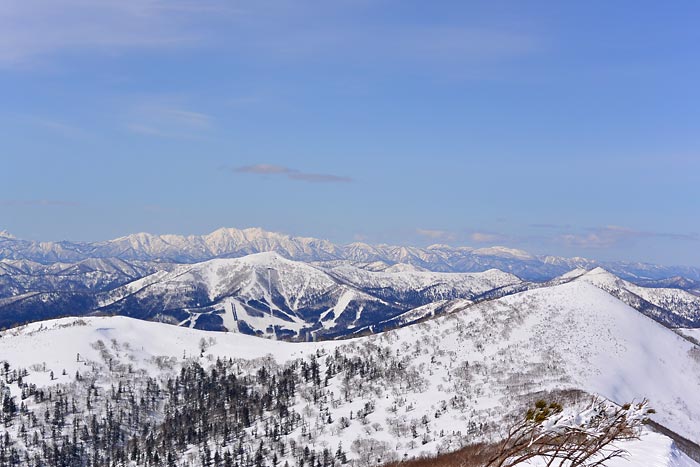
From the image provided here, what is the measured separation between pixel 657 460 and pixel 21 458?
704 ft

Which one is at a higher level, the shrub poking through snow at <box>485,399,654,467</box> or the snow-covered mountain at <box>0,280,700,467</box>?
the shrub poking through snow at <box>485,399,654,467</box>

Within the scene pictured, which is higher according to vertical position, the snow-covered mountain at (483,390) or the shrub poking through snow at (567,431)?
the shrub poking through snow at (567,431)

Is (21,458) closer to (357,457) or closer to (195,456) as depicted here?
(195,456)

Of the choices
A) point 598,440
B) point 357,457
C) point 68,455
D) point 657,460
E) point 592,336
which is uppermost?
point 598,440

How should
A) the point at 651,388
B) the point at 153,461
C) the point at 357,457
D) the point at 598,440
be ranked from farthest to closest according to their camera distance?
the point at 153,461 → the point at 651,388 → the point at 357,457 → the point at 598,440

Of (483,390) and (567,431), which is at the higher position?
(567,431)

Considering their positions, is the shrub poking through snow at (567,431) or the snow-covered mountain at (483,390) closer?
the shrub poking through snow at (567,431)

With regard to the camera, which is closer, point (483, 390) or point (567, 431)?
point (567, 431)

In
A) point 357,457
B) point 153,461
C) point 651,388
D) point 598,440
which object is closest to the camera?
point 598,440

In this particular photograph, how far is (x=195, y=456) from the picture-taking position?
181 meters

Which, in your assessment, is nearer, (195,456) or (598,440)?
(598,440)

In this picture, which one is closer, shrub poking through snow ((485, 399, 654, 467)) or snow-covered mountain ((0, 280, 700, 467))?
shrub poking through snow ((485, 399, 654, 467))

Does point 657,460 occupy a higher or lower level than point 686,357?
higher

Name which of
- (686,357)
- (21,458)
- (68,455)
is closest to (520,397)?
(686,357)
